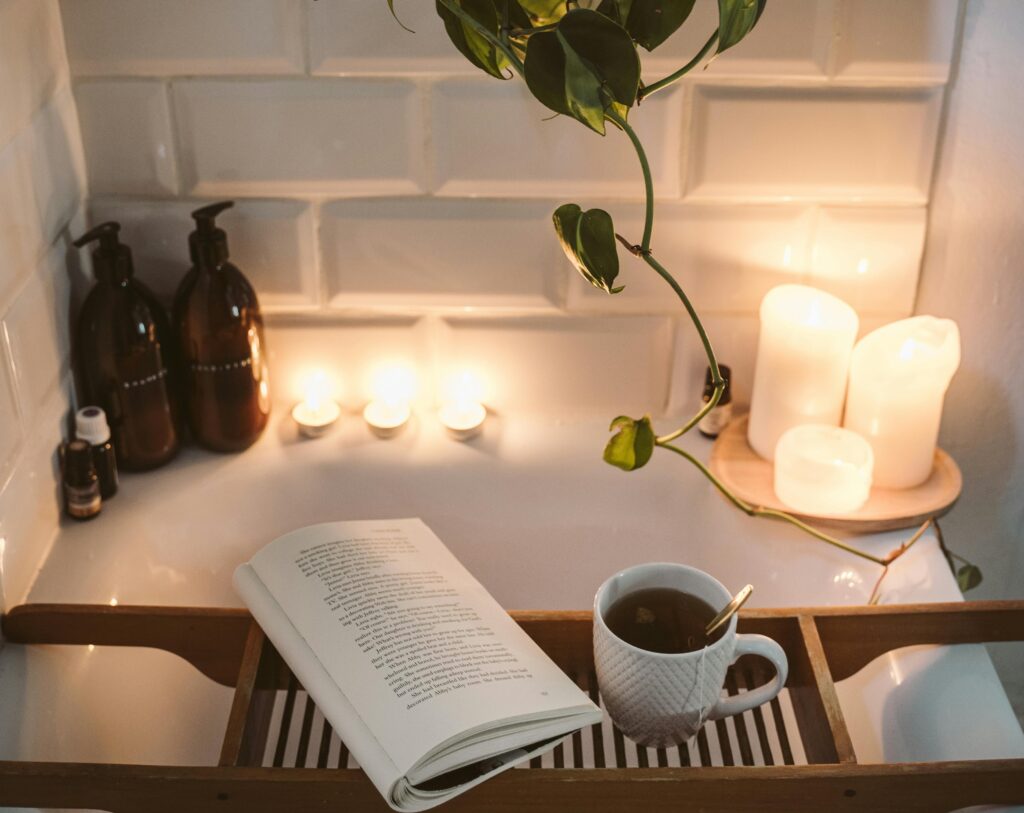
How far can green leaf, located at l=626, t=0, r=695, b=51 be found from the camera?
0.66 m

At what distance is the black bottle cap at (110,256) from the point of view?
0.98 metres

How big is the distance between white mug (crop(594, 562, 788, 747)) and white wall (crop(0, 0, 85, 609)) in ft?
1.52

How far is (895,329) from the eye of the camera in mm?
1030

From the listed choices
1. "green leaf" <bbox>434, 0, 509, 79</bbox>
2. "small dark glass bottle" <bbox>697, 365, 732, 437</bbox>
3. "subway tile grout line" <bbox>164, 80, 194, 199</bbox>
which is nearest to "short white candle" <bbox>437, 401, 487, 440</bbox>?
"small dark glass bottle" <bbox>697, 365, 732, 437</bbox>

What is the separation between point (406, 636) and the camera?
0.78m

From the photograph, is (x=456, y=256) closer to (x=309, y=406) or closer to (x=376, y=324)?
(x=376, y=324)

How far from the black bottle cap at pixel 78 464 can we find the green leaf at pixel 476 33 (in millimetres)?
489

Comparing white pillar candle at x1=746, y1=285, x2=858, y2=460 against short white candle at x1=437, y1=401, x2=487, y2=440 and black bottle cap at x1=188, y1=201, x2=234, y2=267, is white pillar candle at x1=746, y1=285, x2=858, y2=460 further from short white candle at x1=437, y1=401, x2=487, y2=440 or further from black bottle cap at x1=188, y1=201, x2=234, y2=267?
black bottle cap at x1=188, y1=201, x2=234, y2=267

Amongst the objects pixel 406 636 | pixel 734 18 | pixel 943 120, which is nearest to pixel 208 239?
pixel 406 636

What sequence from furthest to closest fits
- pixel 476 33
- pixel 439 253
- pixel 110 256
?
pixel 439 253 → pixel 110 256 → pixel 476 33

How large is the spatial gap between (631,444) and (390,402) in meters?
0.43

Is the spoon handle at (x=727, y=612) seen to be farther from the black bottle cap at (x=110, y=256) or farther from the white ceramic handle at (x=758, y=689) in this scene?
the black bottle cap at (x=110, y=256)

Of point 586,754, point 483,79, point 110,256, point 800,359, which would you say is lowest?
point 586,754

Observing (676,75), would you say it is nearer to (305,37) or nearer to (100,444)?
(305,37)
